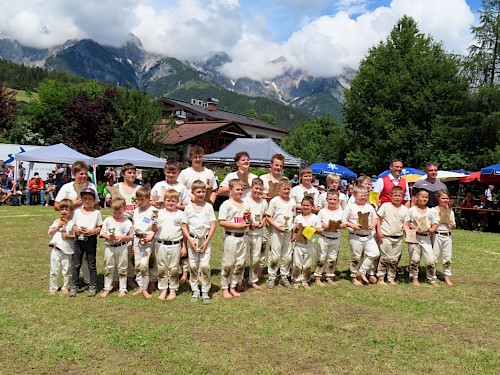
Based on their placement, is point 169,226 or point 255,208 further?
point 255,208

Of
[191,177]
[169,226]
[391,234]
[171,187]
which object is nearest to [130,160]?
[191,177]

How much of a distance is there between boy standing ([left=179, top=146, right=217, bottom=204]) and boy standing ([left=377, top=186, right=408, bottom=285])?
2.94 m

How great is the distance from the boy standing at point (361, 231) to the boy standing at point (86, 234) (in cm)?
388

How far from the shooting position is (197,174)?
21.3ft

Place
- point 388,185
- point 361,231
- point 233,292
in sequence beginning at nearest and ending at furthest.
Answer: point 233,292 → point 361,231 → point 388,185

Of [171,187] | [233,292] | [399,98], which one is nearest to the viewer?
[233,292]

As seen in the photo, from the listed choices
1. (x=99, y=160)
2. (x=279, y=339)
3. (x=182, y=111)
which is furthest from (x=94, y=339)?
(x=182, y=111)

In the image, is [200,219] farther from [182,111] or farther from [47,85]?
[182,111]

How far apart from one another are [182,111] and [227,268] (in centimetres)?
4820

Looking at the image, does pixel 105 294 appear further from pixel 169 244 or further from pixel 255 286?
pixel 255 286

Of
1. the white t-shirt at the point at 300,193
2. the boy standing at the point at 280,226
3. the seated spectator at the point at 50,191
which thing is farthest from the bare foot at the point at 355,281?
the seated spectator at the point at 50,191

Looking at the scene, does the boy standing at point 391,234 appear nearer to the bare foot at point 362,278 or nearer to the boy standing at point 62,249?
the bare foot at point 362,278

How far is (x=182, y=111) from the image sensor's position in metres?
52.0

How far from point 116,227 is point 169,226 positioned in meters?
0.81
